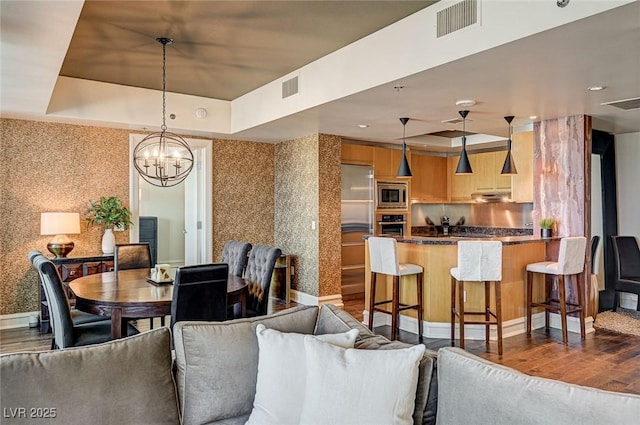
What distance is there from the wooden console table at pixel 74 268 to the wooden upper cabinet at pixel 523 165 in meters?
A: 5.21

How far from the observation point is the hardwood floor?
354 cm

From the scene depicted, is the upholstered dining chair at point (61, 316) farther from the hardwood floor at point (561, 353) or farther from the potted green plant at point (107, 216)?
the potted green plant at point (107, 216)

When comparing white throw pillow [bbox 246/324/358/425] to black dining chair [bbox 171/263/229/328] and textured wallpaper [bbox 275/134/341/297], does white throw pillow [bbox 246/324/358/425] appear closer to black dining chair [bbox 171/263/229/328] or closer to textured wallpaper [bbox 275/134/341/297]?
black dining chair [bbox 171/263/229/328]

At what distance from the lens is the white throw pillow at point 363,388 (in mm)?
1479

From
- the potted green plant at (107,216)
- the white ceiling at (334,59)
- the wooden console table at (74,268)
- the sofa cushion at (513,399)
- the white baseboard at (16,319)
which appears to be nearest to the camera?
the sofa cushion at (513,399)

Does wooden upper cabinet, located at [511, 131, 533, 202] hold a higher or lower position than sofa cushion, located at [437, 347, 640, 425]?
higher

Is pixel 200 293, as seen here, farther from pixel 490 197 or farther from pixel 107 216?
pixel 490 197

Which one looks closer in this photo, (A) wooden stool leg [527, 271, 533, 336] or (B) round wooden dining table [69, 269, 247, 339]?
(B) round wooden dining table [69, 269, 247, 339]

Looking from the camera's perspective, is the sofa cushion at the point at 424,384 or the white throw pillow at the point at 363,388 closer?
the white throw pillow at the point at 363,388

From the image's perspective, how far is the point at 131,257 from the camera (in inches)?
184

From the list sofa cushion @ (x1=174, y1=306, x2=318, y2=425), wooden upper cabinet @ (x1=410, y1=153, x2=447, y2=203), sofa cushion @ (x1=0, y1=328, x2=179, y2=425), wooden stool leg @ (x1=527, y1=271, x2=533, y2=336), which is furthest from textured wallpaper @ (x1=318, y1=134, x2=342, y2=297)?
sofa cushion @ (x1=0, y1=328, x2=179, y2=425)

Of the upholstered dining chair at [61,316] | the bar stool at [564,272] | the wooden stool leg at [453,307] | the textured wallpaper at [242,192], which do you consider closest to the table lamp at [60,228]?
the textured wallpaper at [242,192]

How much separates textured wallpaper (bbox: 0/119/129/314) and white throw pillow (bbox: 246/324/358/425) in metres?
4.62

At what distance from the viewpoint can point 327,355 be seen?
159 cm
